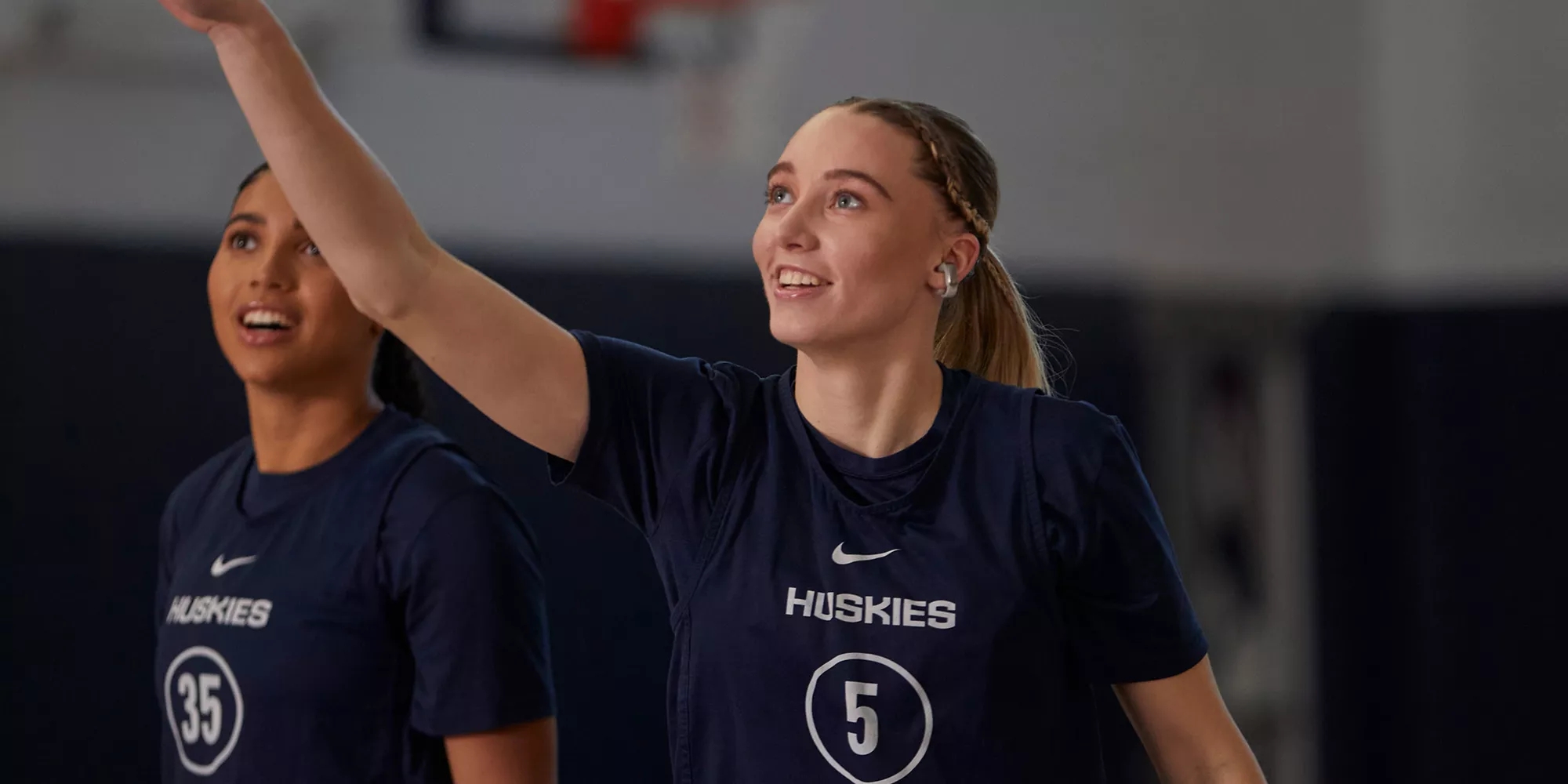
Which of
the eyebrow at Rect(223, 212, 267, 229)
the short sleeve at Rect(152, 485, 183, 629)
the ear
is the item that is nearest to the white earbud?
the ear

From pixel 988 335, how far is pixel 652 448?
1.53ft

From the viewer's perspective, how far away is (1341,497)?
5.27 metres

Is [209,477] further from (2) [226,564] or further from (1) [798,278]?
(1) [798,278]

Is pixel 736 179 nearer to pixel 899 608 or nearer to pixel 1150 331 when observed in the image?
pixel 1150 331

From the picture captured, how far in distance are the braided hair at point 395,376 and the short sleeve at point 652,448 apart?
56 centimetres

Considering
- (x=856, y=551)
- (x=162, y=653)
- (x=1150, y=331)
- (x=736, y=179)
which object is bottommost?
(x=162, y=653)

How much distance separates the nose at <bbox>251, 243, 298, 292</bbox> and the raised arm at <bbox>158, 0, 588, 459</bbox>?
1.53 feet

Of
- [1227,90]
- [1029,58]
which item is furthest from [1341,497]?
[1029,58]

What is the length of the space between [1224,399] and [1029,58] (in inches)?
53.9

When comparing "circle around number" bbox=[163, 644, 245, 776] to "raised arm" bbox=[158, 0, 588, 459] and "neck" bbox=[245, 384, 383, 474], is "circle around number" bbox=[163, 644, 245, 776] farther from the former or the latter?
"raised arm" bbox=[158, 0, 588, 459]

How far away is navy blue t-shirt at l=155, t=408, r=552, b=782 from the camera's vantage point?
5.23 feet

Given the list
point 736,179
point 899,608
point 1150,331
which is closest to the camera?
point 899,608

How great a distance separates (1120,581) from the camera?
144 cm

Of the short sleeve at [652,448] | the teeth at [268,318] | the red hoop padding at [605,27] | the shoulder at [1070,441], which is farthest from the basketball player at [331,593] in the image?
the red hoop padding at [605,27]
